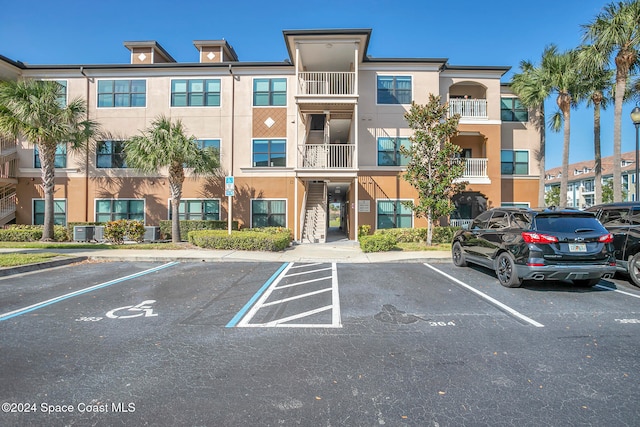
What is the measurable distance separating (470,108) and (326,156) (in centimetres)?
946

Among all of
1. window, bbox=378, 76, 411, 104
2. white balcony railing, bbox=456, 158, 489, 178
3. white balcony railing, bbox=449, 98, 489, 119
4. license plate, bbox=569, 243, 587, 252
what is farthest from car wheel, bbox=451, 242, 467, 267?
white balcony railing, bbox=449, 98, 489, 119

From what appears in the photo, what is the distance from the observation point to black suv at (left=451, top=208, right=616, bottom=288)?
20.5ft

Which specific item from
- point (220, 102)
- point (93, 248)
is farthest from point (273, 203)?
point (93, 248)

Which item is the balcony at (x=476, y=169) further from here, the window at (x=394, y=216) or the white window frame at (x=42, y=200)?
the white window frame at (x=42, y=200)

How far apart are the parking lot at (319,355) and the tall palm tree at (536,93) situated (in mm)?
14835

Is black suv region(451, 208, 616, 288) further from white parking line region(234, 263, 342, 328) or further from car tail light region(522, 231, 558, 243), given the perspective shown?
white parking line region(234, 263, 342, 328)

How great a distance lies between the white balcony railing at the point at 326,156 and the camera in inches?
643

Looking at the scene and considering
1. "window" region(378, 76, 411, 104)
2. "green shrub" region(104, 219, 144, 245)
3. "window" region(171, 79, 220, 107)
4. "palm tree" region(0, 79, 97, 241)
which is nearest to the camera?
"palm tree" region(0, 79, 97, 241)

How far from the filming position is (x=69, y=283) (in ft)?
24.4

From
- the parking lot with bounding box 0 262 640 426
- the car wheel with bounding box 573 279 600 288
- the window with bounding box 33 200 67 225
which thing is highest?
the window with bounding box 33 200 67 225

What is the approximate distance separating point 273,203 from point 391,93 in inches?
366

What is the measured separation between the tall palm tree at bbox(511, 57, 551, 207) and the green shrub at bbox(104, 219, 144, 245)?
21390mm

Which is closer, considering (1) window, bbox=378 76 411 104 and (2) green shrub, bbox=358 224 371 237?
(2) green shrub, bbox=358 224 371 237

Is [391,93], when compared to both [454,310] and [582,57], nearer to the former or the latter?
[582,57]
